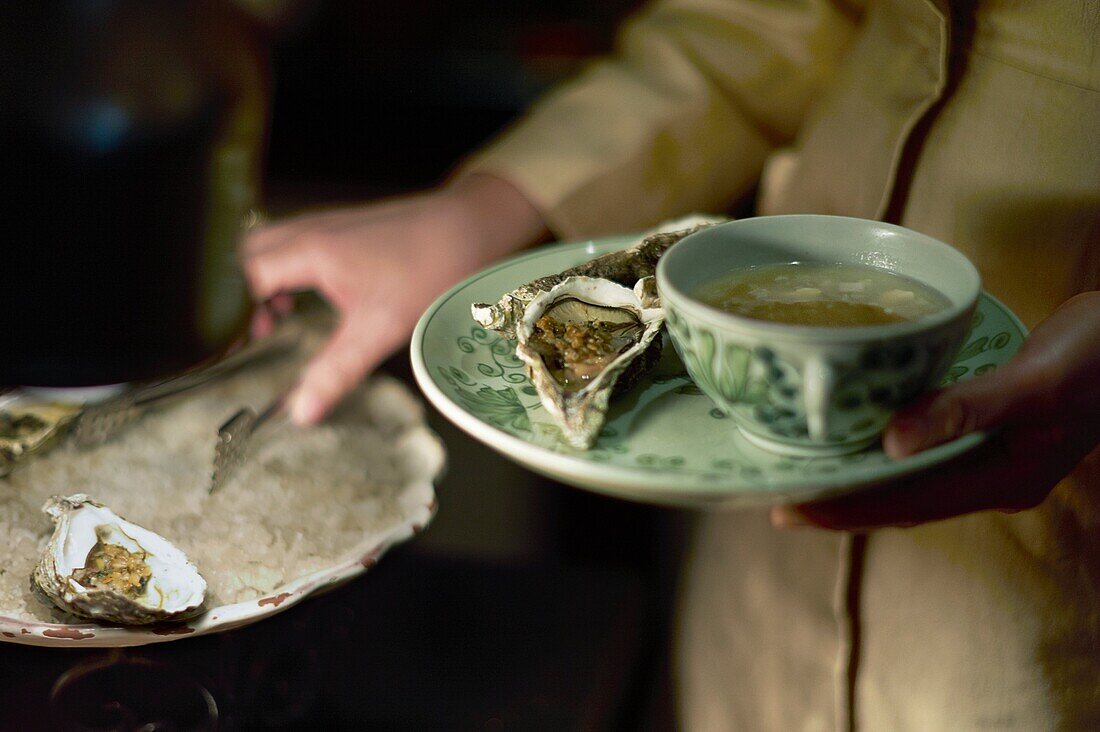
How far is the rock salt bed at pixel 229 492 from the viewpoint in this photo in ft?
1.75

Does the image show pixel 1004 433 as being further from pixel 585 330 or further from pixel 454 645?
pixel 454 645

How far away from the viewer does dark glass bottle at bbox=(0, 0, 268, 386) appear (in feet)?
1.72

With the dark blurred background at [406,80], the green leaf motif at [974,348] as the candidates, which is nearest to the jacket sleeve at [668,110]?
the green leaf motif at [974,348]

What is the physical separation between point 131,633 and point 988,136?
2.08 ft

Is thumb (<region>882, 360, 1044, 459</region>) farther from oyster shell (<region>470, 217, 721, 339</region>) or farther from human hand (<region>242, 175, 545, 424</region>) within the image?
human hand (<region>242, 175, 545, 424</region>)

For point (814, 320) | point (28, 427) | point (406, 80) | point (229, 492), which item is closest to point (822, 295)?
point (814, 320)

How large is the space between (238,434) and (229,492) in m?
0.08

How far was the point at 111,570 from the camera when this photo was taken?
1.69 feet

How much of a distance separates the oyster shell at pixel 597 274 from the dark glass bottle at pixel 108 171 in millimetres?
226

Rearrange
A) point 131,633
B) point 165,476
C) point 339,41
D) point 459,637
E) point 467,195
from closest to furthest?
point 131,633
point 165,476
point 459,637
point 467,195
point 339,41

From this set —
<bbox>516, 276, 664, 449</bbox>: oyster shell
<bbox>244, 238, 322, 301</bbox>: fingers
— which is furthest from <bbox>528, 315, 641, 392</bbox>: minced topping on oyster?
<bbox>244, 238, 322, 301</bbox>: fingers

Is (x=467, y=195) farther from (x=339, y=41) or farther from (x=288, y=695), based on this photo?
(x=339, y=41)

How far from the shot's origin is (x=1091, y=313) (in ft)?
1.65

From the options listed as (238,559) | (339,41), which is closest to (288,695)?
(238,559)
